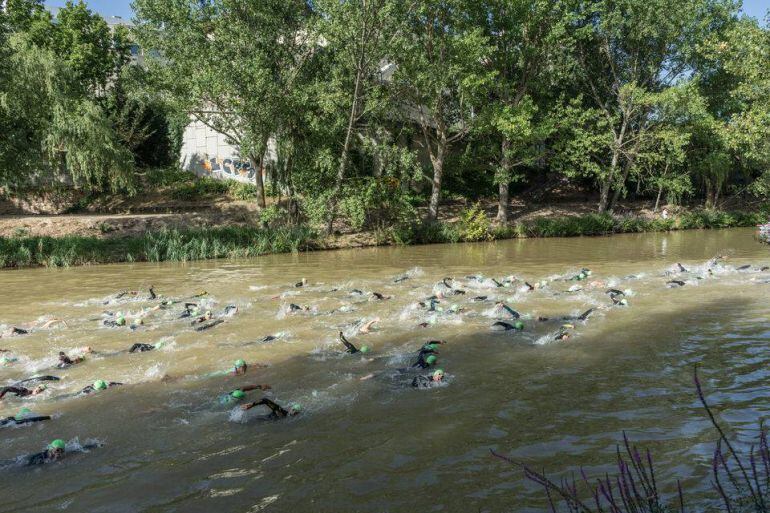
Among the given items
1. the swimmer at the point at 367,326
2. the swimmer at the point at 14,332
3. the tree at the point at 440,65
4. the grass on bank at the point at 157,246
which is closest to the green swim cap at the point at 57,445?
the swimmer at the point at 367,326

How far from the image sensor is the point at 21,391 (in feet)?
24.2

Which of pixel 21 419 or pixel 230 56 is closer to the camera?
pixel 21 419

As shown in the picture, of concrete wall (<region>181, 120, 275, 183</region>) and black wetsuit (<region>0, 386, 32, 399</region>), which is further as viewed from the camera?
concrete wall (<region>181, 120, 275, 183</region>)

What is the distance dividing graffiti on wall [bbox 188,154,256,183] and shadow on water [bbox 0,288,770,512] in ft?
91.4

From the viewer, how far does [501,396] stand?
695cm

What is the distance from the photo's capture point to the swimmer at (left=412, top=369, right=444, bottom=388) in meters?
7.39

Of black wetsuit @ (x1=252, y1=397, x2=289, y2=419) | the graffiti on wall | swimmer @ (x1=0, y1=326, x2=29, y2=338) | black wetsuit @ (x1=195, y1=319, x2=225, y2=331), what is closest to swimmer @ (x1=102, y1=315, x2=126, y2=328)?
swimmer @ (x1=0, y1=326, x2=29, y2=338)

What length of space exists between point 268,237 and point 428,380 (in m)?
19.7

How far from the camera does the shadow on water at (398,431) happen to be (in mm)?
4832

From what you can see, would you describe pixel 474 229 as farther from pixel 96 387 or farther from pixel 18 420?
pixel 18 420

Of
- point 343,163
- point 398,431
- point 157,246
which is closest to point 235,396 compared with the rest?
point 398,431

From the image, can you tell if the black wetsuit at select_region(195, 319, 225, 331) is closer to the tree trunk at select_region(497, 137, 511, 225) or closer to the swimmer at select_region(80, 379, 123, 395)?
the swimmer at select_region(80, 379, 123, 395)

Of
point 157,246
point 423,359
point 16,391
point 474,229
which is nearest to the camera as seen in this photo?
point 16,391

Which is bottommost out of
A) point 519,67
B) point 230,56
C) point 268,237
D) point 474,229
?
point 268,237
